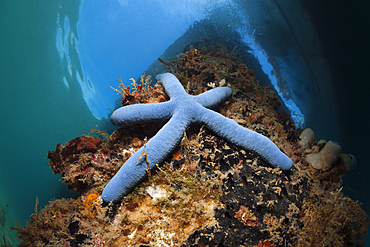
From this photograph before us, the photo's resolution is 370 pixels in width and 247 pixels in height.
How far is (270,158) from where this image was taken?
2.59 m

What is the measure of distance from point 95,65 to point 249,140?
475 cm

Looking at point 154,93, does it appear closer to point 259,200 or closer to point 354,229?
point 259,200

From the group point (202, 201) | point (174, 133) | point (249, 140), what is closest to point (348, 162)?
point (249, 140)

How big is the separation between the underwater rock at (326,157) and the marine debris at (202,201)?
0.05 m

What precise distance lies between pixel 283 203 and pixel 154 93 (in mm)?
3037

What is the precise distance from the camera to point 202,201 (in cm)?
226

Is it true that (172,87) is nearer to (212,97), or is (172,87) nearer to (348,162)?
(212,97)

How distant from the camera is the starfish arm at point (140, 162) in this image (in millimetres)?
2428

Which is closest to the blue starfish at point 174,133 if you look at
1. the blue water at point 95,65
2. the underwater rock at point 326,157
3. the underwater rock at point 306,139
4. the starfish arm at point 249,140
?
the starfish arm at point 249,140

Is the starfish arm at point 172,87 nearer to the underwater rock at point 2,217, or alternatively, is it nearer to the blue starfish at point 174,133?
the blue starfish at point 174,133

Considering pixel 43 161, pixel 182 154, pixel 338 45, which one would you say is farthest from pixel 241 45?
pixel 43 161

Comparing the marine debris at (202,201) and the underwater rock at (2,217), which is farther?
the underwater rock at (2,217)

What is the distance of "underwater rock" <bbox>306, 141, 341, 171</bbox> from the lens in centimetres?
302

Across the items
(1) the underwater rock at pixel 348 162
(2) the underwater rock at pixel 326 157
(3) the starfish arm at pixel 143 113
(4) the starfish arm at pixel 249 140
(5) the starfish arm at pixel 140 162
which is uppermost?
(3) the starfish arm at pixel 143 113
